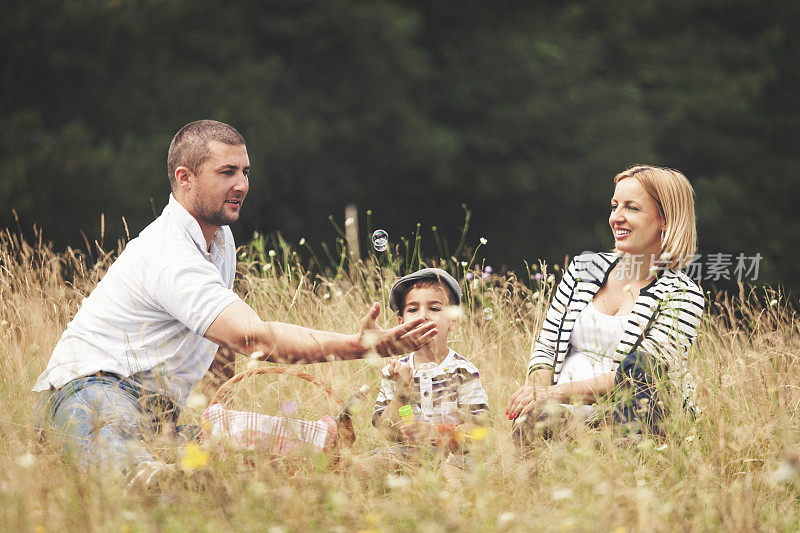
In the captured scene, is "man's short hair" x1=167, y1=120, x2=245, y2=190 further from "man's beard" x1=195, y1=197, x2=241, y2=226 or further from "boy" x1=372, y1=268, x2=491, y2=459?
"boy" x1=372, y1=268, x2=491, y2=459

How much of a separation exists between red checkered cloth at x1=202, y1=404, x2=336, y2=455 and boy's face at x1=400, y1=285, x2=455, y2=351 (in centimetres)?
60

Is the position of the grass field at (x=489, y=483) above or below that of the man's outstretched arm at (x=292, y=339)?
below

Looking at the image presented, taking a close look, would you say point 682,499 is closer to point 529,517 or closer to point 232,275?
point 529,517

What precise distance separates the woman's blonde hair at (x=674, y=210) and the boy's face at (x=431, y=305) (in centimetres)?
90

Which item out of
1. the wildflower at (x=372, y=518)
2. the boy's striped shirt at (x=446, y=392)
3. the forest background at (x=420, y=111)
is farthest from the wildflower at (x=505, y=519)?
the forest background at (x=420, y=111)

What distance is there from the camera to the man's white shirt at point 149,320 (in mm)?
3135

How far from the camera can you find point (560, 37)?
14320mm

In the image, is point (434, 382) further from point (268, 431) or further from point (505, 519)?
point (505, 519)

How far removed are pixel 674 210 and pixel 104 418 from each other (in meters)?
2.25

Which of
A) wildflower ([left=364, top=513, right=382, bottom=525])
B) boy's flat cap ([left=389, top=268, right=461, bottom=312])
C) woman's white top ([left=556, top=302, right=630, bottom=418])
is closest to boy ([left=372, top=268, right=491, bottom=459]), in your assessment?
boy's flat cap ([left=389, top=268, right=461, bottom=312])

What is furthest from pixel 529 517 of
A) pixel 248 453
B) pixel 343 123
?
pixel 343 123

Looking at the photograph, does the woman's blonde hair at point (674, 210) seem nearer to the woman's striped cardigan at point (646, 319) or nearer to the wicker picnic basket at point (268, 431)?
the woman's striped cardigan at point (646, 319)

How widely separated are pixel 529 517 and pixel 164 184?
33.8ft

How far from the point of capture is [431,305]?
3250mm
